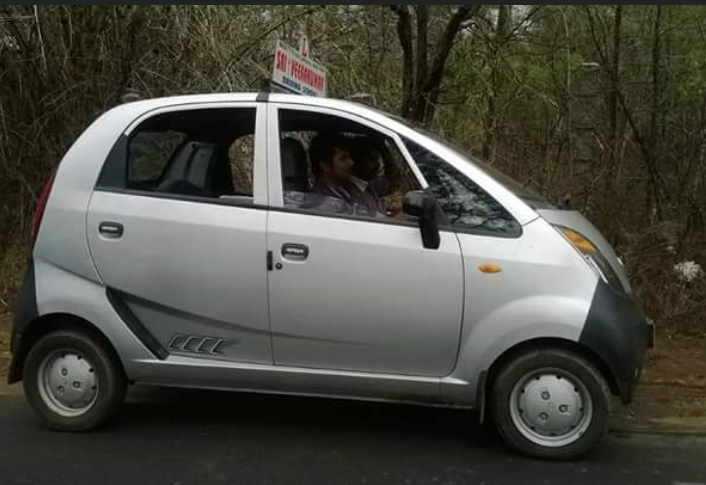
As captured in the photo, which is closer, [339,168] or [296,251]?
[296,251]

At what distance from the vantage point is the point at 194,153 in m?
4.75

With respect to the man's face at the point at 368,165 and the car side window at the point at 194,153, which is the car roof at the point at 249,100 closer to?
the car side window at the point at 194,153

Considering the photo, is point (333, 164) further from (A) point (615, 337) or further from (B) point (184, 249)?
(A) point (615, 337)

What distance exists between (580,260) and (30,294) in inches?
122

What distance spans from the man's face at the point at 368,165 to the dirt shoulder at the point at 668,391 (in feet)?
7.29

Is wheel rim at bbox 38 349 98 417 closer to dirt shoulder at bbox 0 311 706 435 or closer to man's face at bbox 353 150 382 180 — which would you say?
dirt shoulder at bbox 0 311 706 435

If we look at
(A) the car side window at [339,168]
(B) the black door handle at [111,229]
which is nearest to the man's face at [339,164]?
(A) the car side window at [339,168]

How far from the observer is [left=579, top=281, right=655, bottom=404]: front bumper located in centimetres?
399

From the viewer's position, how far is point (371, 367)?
4215 mm

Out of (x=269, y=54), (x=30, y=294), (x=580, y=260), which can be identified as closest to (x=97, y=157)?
(x=30, y=294)

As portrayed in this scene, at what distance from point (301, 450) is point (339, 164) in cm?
174

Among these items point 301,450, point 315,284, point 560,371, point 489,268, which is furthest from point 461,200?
point 301,450

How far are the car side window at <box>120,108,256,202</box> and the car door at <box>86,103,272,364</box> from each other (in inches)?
0.4

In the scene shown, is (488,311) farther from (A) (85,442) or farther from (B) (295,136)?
(A) (85,442)
